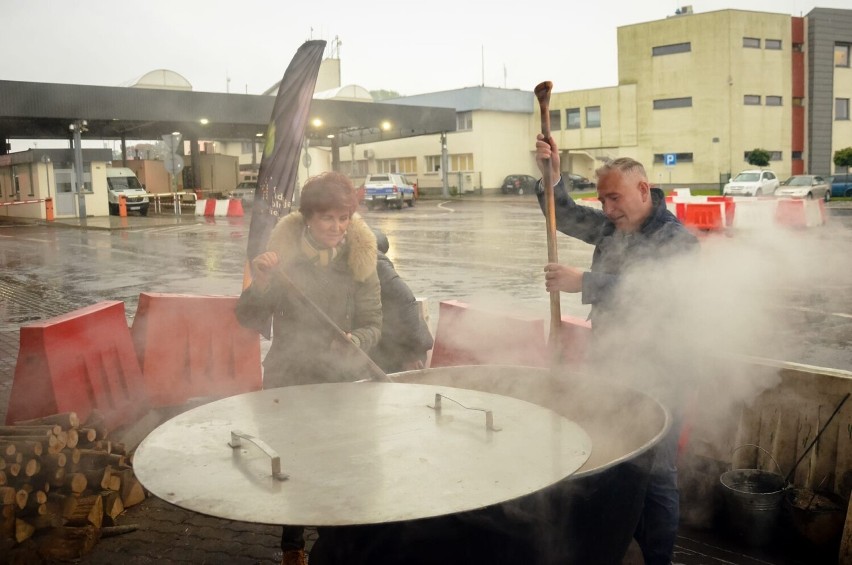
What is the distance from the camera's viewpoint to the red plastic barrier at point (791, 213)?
18.6 m

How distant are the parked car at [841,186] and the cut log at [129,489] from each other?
38144mm

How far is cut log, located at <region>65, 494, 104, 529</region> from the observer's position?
11.7 feet

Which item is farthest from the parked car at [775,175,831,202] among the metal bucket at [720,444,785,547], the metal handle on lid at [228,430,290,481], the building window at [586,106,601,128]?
the metal handle on lid at [228,430,290,481]

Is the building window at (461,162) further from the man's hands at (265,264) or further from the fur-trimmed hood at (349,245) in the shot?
the man's hands at (265,264)

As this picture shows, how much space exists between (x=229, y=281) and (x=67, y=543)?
29.2 feet

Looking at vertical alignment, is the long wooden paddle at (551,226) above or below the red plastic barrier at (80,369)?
above

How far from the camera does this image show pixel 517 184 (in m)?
48.3

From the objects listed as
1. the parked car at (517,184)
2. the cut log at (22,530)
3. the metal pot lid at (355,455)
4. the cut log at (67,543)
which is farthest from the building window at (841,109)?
the cut log at (22,530)

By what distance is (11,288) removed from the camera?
12266 millimetres

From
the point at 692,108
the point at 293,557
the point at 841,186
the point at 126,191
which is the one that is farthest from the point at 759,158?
the point at 293,557

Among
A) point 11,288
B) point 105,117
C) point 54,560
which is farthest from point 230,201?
point 54,560

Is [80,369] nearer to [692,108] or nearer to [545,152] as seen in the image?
[545,152]

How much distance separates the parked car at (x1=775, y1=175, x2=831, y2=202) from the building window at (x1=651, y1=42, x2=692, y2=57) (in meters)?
16.4

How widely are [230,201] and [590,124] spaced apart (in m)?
28.3
